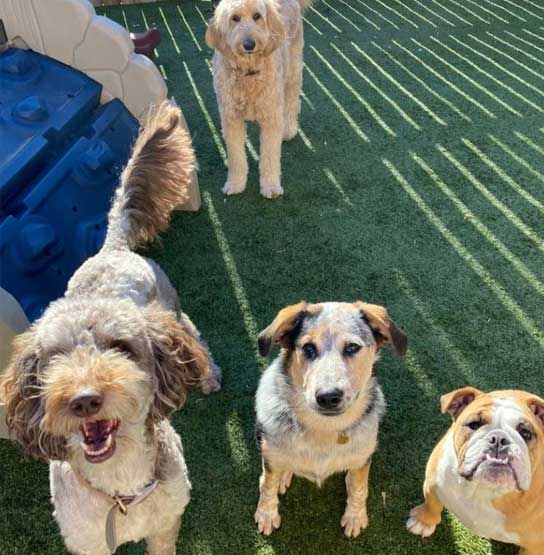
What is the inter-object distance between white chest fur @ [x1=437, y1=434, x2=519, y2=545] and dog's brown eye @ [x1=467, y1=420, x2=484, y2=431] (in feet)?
0.57

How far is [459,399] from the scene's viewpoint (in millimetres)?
2256

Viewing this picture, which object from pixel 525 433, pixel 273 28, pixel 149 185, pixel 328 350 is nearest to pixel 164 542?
pixel 328 350

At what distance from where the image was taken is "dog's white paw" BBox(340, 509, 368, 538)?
2.55 metres

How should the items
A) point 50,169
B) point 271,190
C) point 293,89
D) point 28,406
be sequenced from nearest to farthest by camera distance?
1. point 28,406
2. point 50,169
3. point 271,190
4. point 293,89

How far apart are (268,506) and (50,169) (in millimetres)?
2515

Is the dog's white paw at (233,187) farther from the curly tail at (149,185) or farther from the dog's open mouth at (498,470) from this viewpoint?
the dog's open mouth at (498,470)

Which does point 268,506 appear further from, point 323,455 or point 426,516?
point 426,516

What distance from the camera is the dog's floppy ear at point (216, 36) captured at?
13.6ft

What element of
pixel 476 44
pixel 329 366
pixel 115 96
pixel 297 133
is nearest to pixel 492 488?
pixel 329 366

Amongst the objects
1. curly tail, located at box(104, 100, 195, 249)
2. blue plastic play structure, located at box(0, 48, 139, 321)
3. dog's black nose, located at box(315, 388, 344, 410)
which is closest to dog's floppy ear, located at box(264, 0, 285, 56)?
blue plastic play structure, located at box(0, 48, 139, 321)

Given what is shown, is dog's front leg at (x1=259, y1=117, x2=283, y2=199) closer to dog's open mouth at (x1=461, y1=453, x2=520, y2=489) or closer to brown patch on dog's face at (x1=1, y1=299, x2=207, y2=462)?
brown patch on dog's face at (x1=1, y1=299, x2=207, y2=462)

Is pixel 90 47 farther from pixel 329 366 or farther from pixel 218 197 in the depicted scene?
pixel 329 366

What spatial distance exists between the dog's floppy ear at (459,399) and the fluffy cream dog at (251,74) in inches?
110

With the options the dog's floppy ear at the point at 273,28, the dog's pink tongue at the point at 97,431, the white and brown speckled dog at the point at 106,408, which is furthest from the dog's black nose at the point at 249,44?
the dog's pink tongue at the point at 97,431
